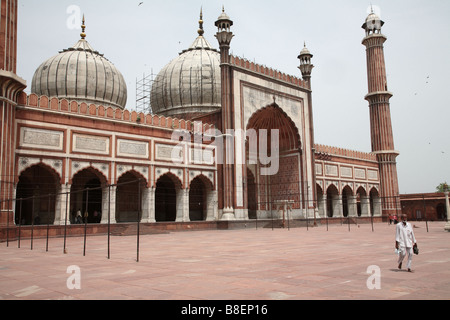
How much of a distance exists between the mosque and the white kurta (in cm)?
886

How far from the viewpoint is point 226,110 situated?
19.7m

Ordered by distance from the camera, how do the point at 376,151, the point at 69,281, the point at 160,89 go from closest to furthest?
the point at 69,281 → the point at 160,89 → the point at 376,151

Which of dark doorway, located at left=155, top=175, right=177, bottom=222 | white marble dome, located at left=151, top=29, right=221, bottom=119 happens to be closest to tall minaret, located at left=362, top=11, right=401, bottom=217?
white marble dome, located at left=151, top=29, right=221, bottom=119

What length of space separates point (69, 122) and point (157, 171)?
4301 millimetres

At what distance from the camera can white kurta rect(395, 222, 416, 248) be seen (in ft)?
17.4

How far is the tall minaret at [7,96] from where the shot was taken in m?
12.3

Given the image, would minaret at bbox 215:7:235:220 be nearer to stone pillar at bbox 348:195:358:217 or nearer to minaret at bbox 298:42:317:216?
minaret at bbox 298:42:317:216

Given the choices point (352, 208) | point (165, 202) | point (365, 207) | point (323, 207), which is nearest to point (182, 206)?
point (165, 202)

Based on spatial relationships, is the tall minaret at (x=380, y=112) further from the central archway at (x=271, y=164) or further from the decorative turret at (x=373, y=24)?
the central archway at (x=271, y=164)

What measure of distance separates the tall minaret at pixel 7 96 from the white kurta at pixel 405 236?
1095cm

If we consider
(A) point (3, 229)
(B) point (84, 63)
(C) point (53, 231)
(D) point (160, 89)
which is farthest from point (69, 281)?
(D) point (160, 89)

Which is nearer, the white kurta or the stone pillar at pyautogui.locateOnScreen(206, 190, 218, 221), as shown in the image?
the white kurta
